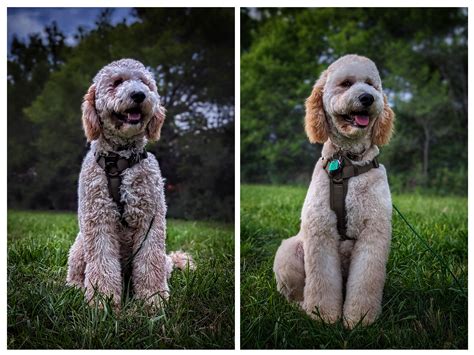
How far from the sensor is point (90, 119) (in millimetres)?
2506

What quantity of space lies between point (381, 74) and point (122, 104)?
1467 millimetres

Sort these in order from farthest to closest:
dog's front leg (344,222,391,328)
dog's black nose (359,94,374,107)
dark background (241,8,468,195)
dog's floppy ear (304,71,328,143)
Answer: dark background (241,8,468,195), dog's floppy ear (304,71,328,143), dog's front leg (344,222,391,328), dog's black nose (359,94,374,107)

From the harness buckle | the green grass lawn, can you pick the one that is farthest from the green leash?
the harness buckle

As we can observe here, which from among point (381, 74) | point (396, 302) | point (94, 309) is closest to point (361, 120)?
A: point (381, 74)

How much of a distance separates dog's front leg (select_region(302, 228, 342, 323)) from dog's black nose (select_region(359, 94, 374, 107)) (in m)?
0.63

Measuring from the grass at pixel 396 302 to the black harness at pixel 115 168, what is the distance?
787mm

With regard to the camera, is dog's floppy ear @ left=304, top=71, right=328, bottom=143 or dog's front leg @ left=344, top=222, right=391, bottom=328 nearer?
dog's front leg @ left=344, top=222, right=391, bottom=328

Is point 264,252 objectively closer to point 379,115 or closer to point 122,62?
point 379,115

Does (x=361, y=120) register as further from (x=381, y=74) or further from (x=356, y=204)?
(x=381, y=74)

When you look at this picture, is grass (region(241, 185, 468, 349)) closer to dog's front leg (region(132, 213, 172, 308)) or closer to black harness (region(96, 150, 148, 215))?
dog's front leg (region(132, 213, 172, 308))

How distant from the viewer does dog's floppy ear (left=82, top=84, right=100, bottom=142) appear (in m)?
2.50

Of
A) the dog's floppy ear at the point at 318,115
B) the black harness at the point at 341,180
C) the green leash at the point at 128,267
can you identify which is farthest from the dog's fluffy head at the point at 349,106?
the green leash at the point at 128,267

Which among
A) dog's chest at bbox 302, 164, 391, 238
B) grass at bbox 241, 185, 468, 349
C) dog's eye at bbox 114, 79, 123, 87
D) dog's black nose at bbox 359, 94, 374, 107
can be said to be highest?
dog's eye at bbox 114, 79, 123, 87

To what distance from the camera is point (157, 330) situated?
8.16 ft
